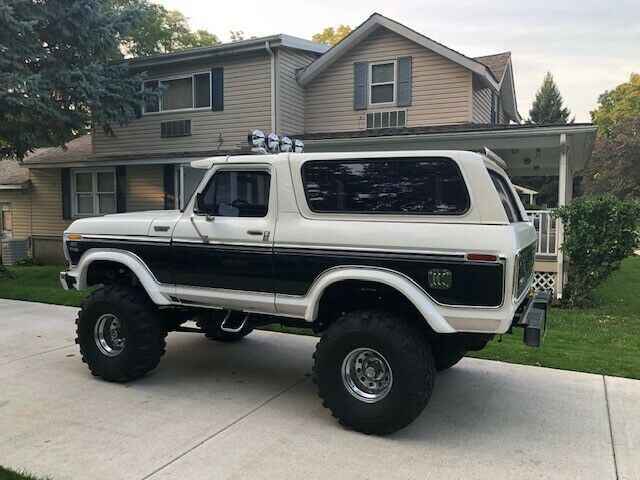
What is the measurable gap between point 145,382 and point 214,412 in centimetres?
110

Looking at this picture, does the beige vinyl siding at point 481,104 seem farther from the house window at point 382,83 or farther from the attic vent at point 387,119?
the house window at point 382,83

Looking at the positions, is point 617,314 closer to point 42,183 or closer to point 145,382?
point 145,382

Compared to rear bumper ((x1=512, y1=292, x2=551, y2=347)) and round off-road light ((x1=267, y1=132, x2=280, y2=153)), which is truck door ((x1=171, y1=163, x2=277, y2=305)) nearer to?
round off-road light ((x1=267, y1=132, x2=280, y2=153))

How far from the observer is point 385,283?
13.3ft

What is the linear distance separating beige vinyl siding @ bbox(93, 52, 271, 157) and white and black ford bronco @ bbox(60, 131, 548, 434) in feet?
30.7

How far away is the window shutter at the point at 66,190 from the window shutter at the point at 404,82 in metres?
11.0

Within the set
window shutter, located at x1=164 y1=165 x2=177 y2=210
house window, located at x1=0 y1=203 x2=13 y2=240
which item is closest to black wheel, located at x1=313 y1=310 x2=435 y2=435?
window shutter, located at x1=164 y1=165 x2=177 y2=210

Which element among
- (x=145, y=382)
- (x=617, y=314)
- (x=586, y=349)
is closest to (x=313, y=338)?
(x=145, y=382)

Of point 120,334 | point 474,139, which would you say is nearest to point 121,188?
point 474,139

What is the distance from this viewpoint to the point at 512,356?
639 cm

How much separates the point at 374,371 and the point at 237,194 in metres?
1.96

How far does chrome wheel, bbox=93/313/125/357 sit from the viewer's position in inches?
210

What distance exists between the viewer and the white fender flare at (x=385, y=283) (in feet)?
12.8

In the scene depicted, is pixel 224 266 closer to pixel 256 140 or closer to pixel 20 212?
pixel 256 140
